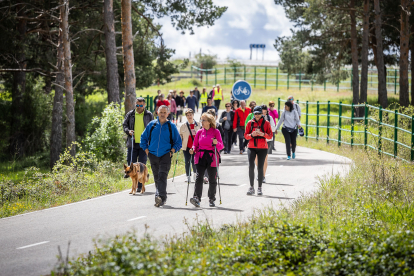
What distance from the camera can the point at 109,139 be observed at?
1571 centimetres

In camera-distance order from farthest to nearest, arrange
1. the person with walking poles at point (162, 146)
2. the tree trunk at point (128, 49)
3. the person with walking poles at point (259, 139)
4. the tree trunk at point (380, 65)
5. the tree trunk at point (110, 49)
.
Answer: the tree trunk at point (380, 65) < the tree trunk at point (110, 49) < the tree trunk at point (128, 49) < the person with walking poles at point (259, 139) < the person with walking poles at point (162, 146)

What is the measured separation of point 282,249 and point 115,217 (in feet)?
12.7

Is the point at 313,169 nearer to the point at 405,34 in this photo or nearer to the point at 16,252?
the point at 16,252

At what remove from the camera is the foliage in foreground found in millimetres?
5270

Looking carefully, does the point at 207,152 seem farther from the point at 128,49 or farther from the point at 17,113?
the point at 17,113

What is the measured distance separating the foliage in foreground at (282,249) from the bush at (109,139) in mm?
8671

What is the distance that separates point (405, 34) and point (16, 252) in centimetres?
2744

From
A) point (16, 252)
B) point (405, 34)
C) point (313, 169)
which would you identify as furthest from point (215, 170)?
point (405, 34)

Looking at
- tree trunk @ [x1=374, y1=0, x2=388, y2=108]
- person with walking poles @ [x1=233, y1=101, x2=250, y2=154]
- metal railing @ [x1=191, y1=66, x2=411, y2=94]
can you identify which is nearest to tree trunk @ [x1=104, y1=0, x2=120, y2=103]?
person with walking poles @ [x1=233, y1=101, x2=250, y2=154]

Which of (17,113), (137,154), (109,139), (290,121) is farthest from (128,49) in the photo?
(17,113)

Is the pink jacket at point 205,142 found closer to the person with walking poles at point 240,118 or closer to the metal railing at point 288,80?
the person with walking poles at point 240,118

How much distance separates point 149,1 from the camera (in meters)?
25.3

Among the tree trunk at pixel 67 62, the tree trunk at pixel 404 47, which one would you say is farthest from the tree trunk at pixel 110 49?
the tree trunk at pixel 404 47

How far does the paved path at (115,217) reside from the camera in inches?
275
